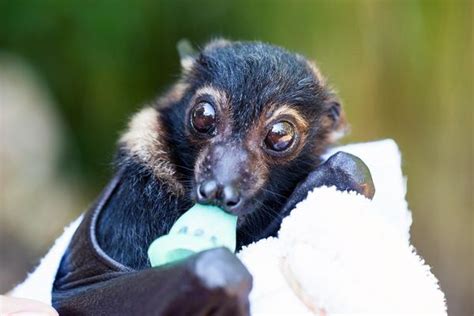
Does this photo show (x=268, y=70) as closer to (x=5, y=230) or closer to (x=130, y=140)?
(x=130, y=140)

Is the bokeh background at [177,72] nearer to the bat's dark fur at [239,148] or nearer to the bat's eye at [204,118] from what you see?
the bat's dark fur at [239,148]

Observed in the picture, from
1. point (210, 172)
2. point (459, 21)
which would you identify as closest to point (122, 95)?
point (459, 21)

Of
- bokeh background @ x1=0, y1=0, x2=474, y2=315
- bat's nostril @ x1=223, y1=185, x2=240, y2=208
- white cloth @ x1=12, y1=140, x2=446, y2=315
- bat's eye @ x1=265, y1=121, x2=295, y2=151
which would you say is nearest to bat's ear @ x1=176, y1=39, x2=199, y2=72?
bat's eye @ x1=265, y1=121, x2=295, y2=151

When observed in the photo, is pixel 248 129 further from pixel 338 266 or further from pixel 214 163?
pixel 338 266

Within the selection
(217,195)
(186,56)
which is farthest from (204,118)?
(186,56)

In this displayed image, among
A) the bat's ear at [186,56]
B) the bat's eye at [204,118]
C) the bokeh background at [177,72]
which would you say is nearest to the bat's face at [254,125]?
the bat's eye at [204,118]

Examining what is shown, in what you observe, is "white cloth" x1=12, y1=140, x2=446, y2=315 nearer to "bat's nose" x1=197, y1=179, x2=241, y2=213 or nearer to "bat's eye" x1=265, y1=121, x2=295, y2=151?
"bat's nose" x1=197, y1=179, x2=241, y2=213
